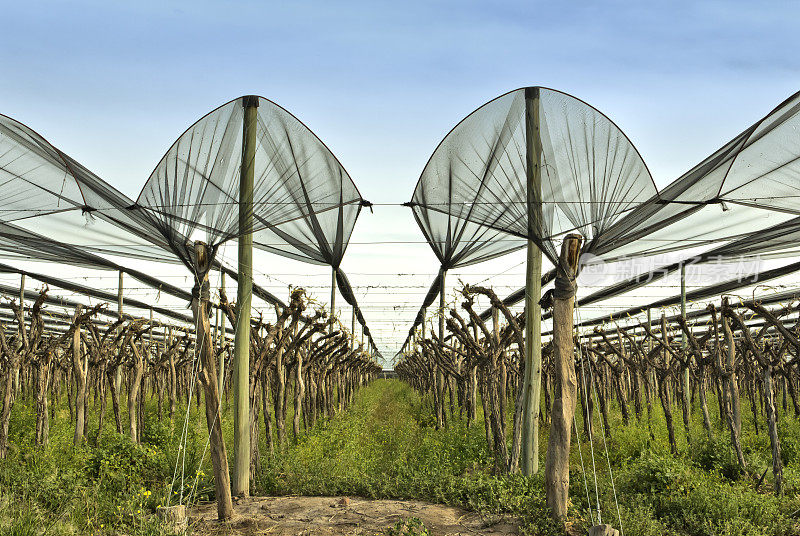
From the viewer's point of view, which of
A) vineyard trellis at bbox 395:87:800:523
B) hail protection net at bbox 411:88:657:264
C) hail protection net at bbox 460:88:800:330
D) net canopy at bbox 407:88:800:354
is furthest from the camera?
hail protection net at bbox 411:88:657:264

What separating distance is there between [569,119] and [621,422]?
1251cm

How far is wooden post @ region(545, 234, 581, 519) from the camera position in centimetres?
566

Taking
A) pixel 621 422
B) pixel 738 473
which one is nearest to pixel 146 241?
pixel 738 473

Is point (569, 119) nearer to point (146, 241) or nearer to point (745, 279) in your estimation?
point (146, 241)

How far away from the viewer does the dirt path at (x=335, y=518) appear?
18.6 ft

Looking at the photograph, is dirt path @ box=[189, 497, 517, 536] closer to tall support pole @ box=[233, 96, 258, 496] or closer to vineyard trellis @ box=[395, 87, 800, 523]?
tall support pole @ box=[233, 96, 258, 496]

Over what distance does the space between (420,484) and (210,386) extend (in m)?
2.85

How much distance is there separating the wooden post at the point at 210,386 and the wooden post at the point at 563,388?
322cm

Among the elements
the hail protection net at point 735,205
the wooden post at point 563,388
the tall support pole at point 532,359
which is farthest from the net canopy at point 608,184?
the tall support pole at point 532,359

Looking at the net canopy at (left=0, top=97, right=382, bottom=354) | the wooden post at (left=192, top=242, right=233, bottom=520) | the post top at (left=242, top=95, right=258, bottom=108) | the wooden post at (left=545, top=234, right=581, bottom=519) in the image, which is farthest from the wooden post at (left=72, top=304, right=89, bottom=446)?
the wooden post at (left=545, top=234, right=581, bottom=519)

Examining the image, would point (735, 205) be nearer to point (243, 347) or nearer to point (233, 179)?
point (233, 179)

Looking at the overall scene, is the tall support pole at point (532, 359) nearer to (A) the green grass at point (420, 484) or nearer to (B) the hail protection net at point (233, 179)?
(A) the green grass at point (420, 484)

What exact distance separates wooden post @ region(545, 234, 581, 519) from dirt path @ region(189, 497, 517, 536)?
1.94 ft

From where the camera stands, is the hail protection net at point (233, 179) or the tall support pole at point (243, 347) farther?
the tall support pole at point (243, 347)
